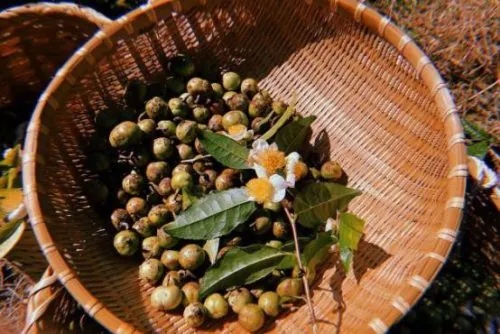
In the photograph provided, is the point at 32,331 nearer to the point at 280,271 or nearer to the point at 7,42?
the point at 280,271

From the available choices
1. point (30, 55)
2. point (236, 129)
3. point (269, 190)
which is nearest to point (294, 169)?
point (269, 190)

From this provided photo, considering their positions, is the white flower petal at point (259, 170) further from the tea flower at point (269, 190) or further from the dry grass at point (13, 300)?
the dry grass at point (13, 300)

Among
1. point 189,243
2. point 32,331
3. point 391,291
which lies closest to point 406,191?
point 391,291

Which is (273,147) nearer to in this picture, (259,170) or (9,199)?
(259,170)

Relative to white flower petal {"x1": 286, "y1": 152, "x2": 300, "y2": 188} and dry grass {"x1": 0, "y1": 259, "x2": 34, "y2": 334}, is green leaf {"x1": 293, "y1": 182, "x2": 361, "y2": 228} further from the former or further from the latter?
dry grass {"x1": 0, "y1": 259, "x2": 34, "y2": 334}

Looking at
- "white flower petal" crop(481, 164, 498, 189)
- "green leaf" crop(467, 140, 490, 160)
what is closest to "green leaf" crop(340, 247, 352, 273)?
"white flower petal" crop(481, 164, 498, 189)

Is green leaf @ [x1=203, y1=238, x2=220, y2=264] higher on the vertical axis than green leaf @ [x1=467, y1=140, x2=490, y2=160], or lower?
lower

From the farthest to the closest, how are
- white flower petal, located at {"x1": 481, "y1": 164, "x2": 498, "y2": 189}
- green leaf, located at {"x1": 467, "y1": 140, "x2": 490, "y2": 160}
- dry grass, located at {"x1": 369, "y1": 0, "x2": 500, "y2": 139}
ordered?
dry grass, located at {"x1": 369, "y1": 0, "x2": 500, "y2": 139}, green leaf, located at {"x1": 467, "y1": 140, "x2": 490, "y2": 160}, white flower petal, located at {"x1": 481, "y1": 164, "x2": 498, "y2": 189}
